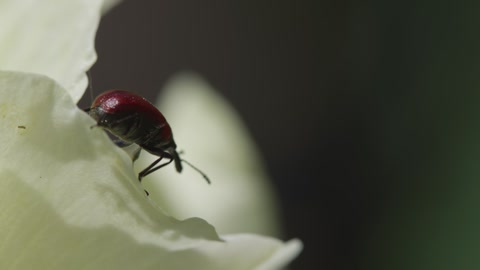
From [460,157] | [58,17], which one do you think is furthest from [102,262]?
[460,157]

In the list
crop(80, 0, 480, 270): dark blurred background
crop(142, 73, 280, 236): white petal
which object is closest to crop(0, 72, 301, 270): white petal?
crop(142, 73, 280, 236): white petal

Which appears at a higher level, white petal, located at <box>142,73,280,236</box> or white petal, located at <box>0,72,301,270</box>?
white petal, located at <box>0,72,301,270</box>

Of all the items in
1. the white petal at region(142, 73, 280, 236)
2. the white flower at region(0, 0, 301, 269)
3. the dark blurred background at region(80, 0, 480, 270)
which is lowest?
the dark blurred background at region(80, 0, 480, 270)

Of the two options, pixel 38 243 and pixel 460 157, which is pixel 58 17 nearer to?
pixel 38 243

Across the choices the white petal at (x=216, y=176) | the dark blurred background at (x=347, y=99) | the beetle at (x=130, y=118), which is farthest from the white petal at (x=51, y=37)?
the dark blurred background at (x=347, y=99)

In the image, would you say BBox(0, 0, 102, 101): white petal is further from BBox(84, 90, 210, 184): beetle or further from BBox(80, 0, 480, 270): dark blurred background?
BBox(80, 0, 480, 270): dark blurred background
